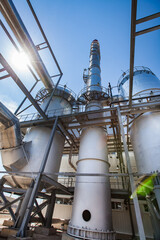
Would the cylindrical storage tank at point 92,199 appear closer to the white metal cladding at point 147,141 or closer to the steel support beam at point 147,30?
the white metal cladding at point 147,141

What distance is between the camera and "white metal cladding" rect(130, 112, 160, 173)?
19.6ft

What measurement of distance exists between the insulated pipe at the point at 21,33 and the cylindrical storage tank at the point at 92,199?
748cm

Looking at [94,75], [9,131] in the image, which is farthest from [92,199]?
[94,75]

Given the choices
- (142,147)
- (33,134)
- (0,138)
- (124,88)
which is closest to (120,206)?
(142,147)

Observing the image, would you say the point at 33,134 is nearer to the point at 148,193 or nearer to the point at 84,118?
the point at 84,118

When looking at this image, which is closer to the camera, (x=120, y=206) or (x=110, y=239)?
(x=110, y=239)

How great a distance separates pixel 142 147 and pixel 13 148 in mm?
7387

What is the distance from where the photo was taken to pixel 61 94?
1174 cm

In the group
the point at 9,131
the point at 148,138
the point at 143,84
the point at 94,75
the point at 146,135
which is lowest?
the point at 9,131

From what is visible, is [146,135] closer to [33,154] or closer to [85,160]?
[85,160]

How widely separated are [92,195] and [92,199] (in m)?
0.17

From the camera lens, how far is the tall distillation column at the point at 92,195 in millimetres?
5299

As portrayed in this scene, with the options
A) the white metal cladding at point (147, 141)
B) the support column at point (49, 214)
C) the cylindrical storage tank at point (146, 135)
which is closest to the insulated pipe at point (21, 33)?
the cylindrical storage tank at point (146, 135)

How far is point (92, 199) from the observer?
5.86 meters
